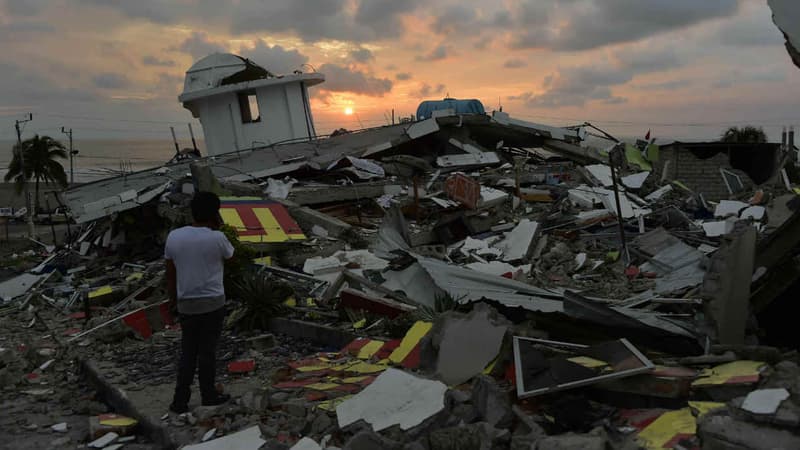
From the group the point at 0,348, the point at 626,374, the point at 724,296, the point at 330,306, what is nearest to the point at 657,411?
the point at 626,374

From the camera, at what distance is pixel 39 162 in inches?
1474

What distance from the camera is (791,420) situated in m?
2.78

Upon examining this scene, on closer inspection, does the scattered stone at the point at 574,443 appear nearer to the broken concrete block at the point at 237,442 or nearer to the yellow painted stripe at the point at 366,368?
the broken concrete block at the point at 237,442

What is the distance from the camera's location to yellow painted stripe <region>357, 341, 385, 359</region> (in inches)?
223

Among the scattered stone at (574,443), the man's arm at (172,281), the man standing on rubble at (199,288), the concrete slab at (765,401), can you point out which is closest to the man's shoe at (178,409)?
the man standing on rubble at (199,288)

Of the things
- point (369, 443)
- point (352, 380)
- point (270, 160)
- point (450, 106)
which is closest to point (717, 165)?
point (450, 106)

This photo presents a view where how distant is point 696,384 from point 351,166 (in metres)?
13.0

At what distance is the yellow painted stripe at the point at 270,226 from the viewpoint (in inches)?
406

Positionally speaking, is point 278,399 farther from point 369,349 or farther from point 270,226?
point 270,226

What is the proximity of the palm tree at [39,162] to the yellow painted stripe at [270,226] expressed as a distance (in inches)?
1199

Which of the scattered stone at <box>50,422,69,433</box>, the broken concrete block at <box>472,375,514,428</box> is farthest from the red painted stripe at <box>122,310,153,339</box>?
the broken concrete block at <box>472,375,514,428</box>

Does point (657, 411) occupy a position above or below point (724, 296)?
below

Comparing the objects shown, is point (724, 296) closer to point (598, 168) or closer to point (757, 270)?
point (757, 270)

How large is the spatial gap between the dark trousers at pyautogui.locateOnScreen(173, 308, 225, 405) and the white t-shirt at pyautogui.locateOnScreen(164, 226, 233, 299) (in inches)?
7.3
